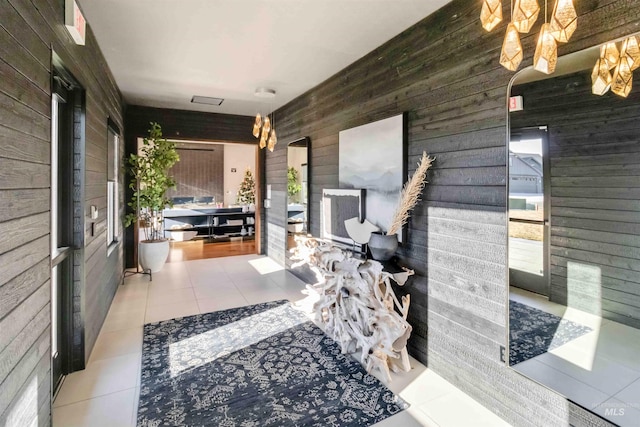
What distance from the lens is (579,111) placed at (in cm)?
173

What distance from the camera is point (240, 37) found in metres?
2.94

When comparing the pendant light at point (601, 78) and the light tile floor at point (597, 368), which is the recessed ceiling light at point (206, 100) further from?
the light tile floor at point (597, 368)

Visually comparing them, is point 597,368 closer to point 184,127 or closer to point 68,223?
point 68,223

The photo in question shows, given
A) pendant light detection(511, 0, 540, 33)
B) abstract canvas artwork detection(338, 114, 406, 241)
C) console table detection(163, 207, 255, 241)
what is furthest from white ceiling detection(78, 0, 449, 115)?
console table detection(163, 207, 255, 241)

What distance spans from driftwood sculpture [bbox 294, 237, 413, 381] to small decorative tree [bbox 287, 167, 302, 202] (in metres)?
2.12

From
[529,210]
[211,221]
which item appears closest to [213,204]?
[211,221]

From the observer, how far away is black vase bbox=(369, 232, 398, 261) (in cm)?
263

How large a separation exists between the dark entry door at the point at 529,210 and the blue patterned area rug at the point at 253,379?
114 centimetres

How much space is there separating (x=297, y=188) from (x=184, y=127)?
8.19ft

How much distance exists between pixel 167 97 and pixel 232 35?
8.54 feet

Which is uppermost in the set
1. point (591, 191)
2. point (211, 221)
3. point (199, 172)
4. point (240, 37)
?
point (240, 37)

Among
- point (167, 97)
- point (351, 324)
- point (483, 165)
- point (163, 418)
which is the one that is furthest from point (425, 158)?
point (167, 97)

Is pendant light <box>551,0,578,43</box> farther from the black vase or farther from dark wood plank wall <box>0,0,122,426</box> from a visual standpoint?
dark wood plank wall <box>0,0,122,426</box>

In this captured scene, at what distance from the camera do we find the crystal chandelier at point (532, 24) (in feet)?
4.00
